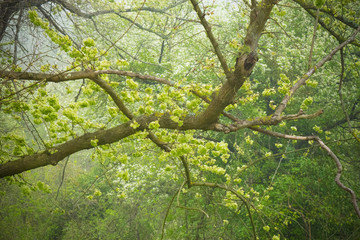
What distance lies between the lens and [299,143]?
1277 centimetres

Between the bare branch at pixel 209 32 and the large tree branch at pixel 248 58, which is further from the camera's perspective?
the large tree branch at pixel 248 58

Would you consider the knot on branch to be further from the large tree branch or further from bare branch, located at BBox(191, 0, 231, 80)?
bare branch, located at BBox(191, 0, 231, 80)

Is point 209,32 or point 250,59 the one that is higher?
point 250,59

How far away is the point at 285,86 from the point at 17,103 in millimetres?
2831

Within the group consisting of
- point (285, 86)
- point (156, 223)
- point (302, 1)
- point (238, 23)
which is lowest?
point (156, 223)

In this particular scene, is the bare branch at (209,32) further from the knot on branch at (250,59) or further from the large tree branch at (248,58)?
the knot on branch at (250,59)

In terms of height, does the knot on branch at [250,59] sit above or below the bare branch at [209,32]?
above

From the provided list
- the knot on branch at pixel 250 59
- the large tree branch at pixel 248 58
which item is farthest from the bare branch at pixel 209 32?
the knot on branch at pixel 250 59

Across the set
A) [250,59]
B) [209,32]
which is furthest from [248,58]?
[209,32]

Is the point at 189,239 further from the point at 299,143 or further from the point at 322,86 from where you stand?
the point at 299,143

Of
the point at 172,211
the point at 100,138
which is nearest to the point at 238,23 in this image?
the point at 172,211

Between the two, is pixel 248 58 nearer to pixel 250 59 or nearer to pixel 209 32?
pixel 250 59

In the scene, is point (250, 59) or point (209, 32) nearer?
point (209, 32)

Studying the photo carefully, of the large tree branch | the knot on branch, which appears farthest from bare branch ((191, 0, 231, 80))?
the knot on branch
